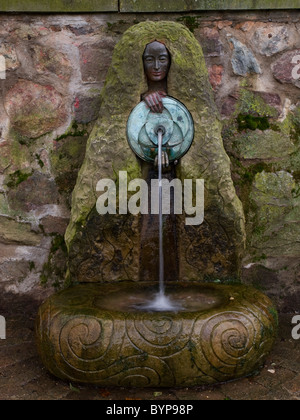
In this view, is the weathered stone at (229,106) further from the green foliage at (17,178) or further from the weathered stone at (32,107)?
the green foliage at (17,178)

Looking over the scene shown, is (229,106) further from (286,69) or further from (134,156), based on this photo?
(134,156)

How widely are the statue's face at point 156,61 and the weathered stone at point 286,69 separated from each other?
2.45ft

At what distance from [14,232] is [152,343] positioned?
4.21 feet

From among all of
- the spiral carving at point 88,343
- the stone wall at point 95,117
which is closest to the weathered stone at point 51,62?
the stone wall at point 95,117

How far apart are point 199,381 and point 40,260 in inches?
52.4

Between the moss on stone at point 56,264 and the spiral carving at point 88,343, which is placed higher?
the moss on stone at point 56,264

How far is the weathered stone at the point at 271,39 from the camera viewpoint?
3.11 m

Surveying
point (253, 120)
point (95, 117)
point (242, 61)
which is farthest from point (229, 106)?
point (95, 117)

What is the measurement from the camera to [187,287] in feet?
9.46

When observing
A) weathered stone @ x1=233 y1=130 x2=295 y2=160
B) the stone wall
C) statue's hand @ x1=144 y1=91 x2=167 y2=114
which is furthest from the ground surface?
statue's hand @ x1=144 y1=91 x2=167 y2=114

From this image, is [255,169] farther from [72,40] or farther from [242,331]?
[72,40]

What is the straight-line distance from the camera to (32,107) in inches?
123

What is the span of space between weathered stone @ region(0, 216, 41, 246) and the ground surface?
1.98ft
